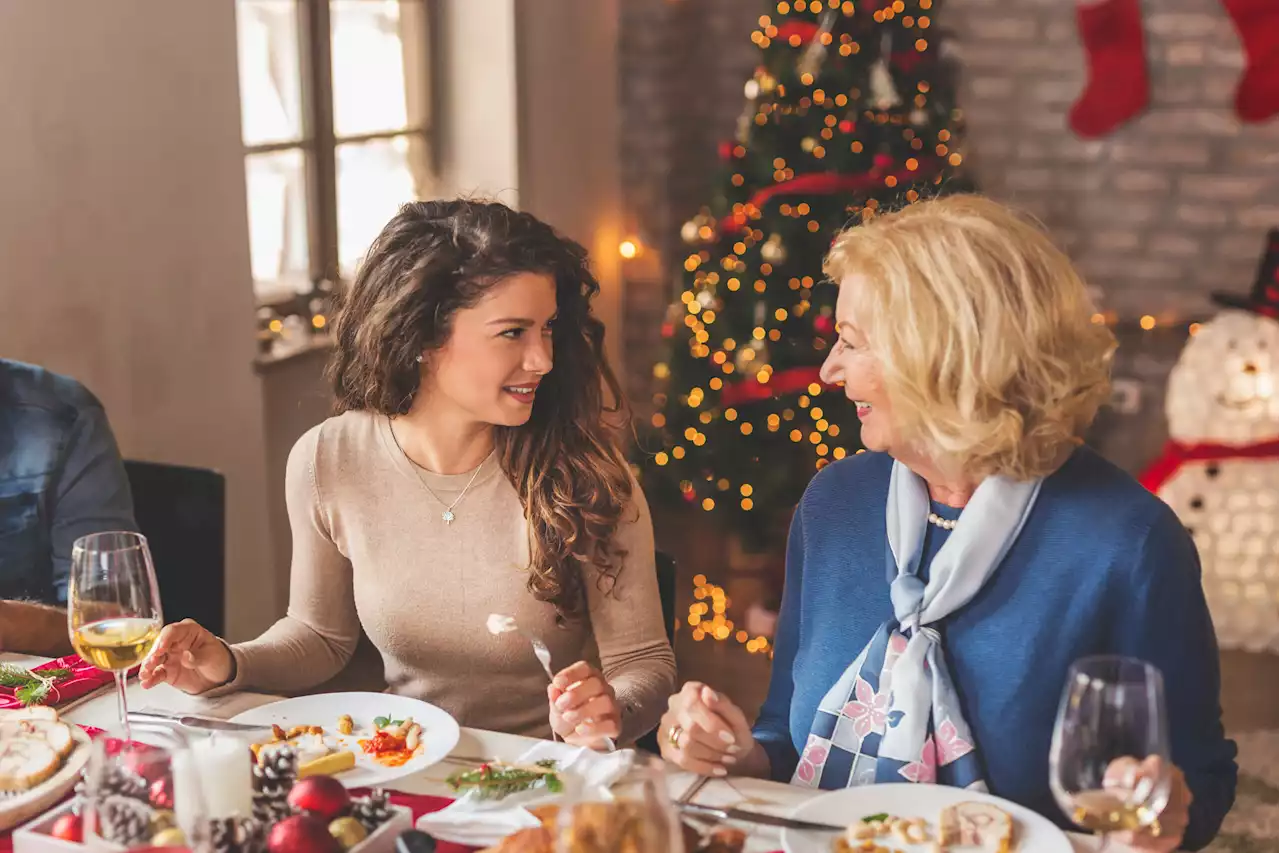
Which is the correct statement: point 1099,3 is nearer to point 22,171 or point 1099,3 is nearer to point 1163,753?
point 22,171

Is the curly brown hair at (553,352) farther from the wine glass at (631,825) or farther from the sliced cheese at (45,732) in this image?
the wine glass at (631,825)

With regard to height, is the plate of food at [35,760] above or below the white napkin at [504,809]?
above

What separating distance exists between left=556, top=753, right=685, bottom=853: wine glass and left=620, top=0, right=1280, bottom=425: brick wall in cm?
368

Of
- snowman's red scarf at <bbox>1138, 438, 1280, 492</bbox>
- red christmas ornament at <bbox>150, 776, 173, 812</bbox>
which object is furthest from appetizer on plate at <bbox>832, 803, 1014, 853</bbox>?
snowman's red scarf at <bbox>1138, 438, 1280, 492</bbox>

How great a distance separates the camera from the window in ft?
11.4

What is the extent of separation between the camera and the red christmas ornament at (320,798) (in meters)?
1.23

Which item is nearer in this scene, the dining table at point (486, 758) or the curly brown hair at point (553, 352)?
the dining table at point (486, 758)

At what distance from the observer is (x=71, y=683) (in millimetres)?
1626

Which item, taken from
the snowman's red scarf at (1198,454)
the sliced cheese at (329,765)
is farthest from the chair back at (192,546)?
the snowman's red scarf at (1198,454)

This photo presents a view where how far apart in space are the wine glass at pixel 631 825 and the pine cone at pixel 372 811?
328mm

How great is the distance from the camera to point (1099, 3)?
4148 mm

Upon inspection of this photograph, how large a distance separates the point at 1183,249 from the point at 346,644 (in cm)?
322

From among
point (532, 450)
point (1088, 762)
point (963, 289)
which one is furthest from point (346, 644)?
point (1088, 762)

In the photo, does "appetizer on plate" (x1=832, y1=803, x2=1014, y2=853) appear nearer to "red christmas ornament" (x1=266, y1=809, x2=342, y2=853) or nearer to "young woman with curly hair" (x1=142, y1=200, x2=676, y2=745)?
"red christmas ornament" (x1=266, y1=809, x2=342, y2=853)
